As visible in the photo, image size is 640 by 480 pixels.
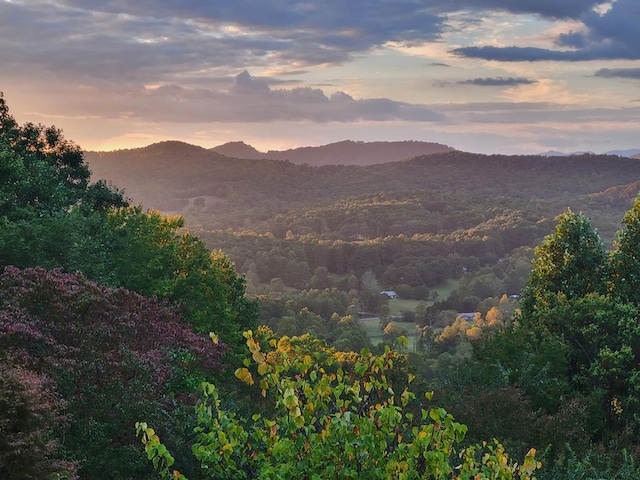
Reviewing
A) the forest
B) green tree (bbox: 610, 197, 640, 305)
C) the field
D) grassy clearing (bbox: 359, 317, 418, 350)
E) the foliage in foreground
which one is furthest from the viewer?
the field

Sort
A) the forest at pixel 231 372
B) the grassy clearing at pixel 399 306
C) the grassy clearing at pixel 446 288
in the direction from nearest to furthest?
the forest at pixel 231 372
the grassy clearing at pixel 399 306
the grassy clearing at pixel 446 288

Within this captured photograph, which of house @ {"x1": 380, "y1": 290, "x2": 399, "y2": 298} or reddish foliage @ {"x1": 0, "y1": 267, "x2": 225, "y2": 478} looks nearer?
reddish foliage @ {"x1": 0, "y1": 267, "x2": 225, "y2": 478}

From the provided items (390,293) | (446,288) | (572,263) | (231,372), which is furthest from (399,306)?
(231,372)

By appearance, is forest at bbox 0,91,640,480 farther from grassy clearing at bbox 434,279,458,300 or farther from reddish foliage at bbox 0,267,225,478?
grassy clearing at bbox 434,279,458,300

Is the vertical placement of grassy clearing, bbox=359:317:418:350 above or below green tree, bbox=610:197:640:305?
below

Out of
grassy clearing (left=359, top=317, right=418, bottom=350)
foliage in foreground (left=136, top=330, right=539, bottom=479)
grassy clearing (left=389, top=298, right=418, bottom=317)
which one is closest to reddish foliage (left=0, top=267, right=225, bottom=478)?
foliage in foreground (left=136, top=330, right=539, bottom=479)

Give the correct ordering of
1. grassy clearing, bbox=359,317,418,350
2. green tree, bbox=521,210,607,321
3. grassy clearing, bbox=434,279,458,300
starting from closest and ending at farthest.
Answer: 1. green tree, bbox=521,210,607,321
2. grassy clearing, bbox=359,317,418,350
3. grassy clearing, bbox=434,279,458,300

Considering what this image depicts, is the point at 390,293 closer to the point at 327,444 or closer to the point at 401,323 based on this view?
the point at 401,323

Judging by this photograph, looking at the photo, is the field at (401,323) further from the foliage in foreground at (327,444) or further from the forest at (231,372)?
the foliage in foreground at (327,444)

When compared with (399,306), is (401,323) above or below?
below

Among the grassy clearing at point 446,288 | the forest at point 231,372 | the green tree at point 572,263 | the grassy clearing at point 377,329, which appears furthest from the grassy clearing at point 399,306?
the green tree at point 572,263

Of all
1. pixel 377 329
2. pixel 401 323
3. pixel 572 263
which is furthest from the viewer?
pixel 401 323

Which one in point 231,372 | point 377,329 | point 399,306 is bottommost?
point 399,306

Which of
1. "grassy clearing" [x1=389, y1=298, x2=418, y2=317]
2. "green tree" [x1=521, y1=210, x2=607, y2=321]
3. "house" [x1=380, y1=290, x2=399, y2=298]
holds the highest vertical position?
"green tree" [x1=521, y1=210, x2=607, y2=321]
